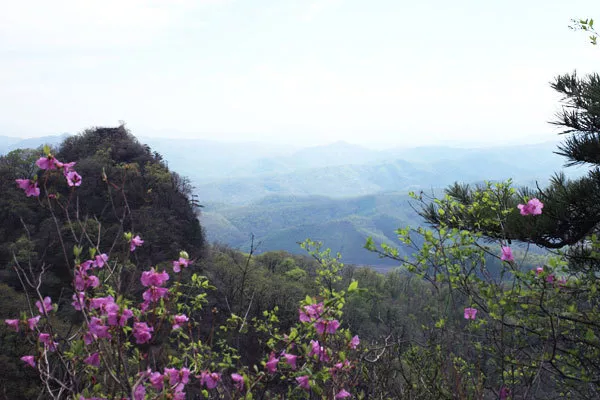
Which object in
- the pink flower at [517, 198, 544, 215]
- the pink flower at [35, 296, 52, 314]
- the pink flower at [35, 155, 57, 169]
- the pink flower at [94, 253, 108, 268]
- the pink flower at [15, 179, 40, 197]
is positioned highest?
the pink flower at [35, 155, 57, 169]

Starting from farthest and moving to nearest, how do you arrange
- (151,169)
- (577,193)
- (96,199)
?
(151,169) → (96,199) → (577,193)

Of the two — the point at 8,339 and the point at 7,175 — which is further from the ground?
the point at 7,175

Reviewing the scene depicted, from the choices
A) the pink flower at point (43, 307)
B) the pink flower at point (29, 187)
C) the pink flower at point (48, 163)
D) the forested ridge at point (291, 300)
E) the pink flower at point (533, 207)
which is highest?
the pink flower at point (48, 163)

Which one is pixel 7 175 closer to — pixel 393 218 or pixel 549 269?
pixel 549 269

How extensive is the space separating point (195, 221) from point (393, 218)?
18003 centimetres

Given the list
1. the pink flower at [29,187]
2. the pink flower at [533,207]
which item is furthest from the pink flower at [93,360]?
the pink flower at [533,207]

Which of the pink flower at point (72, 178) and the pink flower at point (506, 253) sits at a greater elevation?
the pink flower at point (72, 178)

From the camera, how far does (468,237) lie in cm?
305

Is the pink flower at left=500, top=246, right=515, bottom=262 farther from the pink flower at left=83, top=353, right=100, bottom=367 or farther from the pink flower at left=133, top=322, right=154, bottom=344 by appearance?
the pink flower at left=83, top=353, right=100, bottom=367

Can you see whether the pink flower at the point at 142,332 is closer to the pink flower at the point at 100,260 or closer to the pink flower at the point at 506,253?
the pink flower at the point at 100,260

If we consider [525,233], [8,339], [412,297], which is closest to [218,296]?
[8,339]

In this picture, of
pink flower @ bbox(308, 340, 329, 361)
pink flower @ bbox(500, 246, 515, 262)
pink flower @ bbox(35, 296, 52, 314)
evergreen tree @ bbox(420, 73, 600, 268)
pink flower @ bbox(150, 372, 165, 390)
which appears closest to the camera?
pink flower @ bbox(35, 296, 52, 314)

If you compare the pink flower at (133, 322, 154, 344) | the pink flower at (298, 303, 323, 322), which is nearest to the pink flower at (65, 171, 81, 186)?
the pink flower at (133, 322, 154, 344)

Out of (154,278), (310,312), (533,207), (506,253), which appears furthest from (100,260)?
(533,207)
